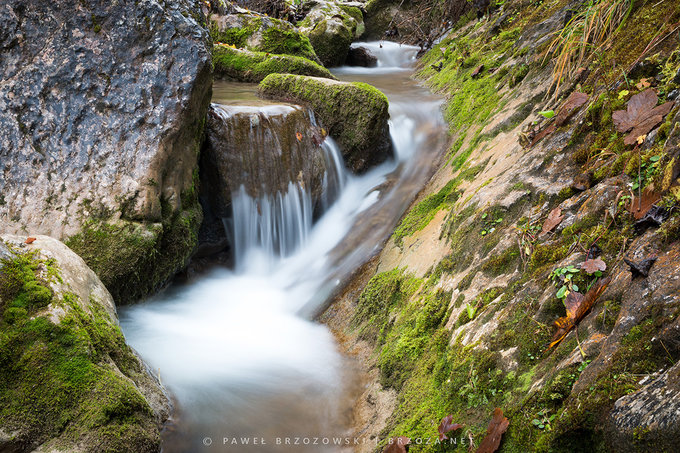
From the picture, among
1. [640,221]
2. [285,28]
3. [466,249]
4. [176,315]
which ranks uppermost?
[285,28]

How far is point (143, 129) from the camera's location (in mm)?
5012

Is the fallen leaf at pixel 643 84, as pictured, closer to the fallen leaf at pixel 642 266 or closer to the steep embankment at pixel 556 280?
the steep embankment at pixel 556 280

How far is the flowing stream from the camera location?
3314 mm

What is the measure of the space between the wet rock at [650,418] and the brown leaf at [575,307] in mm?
547

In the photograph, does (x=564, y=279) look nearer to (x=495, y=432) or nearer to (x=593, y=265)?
(x=593, y=265)

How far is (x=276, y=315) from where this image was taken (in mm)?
5352

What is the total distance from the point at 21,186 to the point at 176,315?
2.17 m

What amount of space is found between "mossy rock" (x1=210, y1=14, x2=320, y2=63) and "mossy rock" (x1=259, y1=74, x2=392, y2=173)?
3773mm

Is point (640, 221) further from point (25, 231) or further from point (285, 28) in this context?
point (285, 28)

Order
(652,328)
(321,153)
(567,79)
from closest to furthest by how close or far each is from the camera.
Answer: (652,328) < (567,79) < (321,153)

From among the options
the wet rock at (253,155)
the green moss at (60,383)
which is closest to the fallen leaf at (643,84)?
the green moss at (60,383)

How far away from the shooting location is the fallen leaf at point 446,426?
2.16m

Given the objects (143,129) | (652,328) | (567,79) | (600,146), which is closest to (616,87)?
(600,146)

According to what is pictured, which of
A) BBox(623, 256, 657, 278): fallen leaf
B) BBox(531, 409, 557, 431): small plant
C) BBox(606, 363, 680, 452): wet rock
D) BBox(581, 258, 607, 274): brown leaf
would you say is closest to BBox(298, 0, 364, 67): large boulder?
BBox(581, 258, 607, 274): brown leaf
